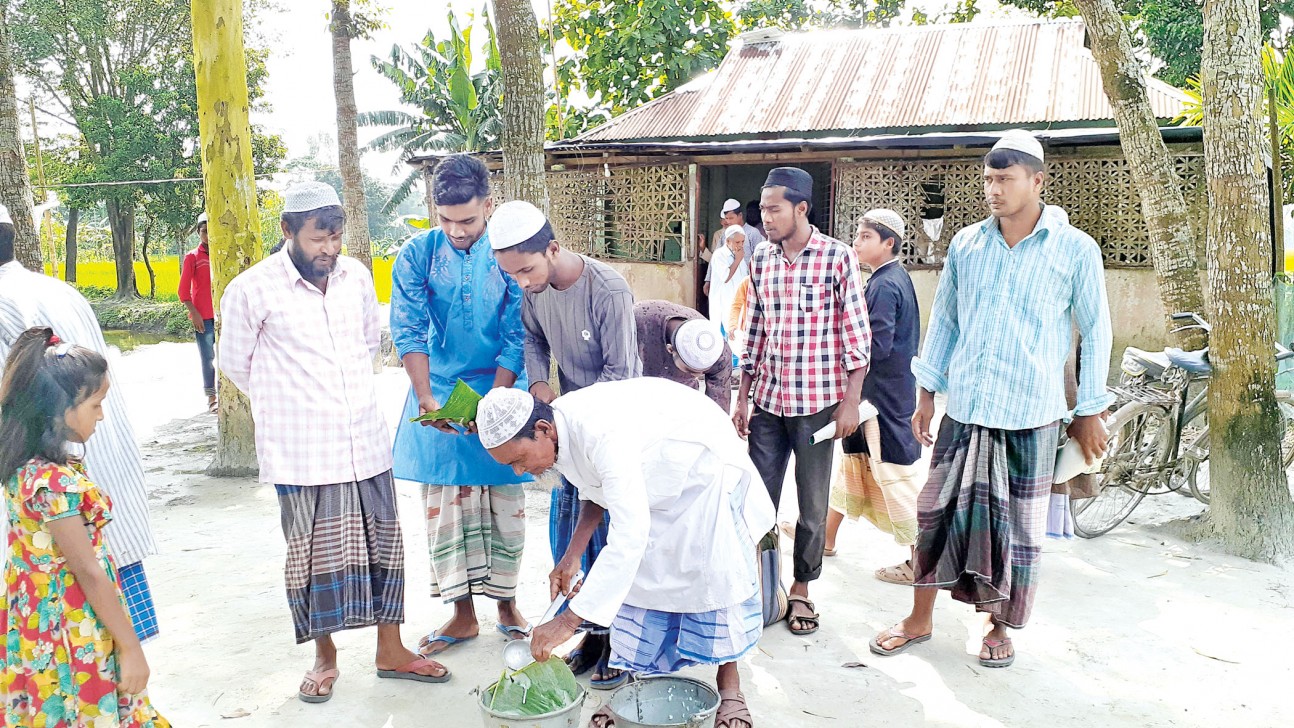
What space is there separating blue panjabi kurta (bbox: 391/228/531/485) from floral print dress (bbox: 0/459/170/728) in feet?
4.30

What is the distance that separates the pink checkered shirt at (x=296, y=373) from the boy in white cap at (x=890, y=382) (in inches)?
87.0

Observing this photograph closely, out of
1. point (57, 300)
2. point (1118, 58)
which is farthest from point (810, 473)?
point (1118, 58)

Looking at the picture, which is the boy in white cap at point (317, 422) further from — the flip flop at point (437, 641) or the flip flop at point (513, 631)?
the flip flop at point (513, 631)

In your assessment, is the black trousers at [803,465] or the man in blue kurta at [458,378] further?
the black trousers at [803,465]

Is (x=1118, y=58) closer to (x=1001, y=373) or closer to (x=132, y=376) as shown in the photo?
(x=1001, y=373)

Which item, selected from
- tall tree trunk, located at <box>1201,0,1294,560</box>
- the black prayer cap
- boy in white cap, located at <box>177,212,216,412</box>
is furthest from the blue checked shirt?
boy in white cap, located at <box>177,212,216,412</box>

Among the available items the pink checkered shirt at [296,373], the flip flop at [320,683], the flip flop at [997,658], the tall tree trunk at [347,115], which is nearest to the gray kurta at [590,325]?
the pink checkered shirt at [296,373]

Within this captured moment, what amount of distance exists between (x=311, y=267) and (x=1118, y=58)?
4410mm

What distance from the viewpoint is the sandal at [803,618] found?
152 inches

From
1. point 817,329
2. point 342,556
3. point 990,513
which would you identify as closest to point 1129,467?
point 990,513

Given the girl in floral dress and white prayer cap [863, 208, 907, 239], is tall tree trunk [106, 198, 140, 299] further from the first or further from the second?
the girl in floral dress

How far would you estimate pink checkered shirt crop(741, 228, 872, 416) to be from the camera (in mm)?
3756

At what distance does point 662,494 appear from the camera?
273 centimetres

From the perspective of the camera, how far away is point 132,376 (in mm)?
11430
